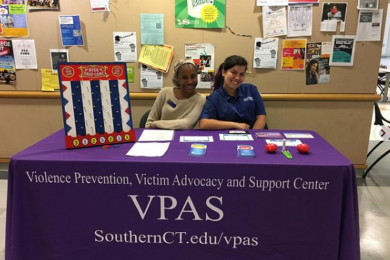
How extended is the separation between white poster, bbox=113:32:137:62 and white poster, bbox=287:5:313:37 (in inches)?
52.7

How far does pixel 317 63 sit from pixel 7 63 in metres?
2.80

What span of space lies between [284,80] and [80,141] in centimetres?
184

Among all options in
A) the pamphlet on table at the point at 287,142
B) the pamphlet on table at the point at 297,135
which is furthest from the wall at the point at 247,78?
the pamphlet on table at the point at 287,142

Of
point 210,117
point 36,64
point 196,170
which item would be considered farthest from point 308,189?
point 36,64

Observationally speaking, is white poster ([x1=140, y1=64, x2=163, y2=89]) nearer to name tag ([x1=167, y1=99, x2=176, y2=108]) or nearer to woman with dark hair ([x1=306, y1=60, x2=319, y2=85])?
name tag ([x1=167, y1=99, x2=176, y2=108])

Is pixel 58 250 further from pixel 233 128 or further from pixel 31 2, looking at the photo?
pixel 31 2

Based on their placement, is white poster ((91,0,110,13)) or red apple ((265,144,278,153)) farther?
white poster ((91,0,110,13))

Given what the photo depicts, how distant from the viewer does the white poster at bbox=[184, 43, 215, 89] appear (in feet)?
8.00

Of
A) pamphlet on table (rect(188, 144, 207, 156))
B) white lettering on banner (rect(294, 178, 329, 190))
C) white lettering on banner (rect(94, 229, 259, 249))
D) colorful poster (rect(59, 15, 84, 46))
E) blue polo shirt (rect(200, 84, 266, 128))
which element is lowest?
white lettering on banner (rect(94, 229, 259, 249))

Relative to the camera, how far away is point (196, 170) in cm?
116

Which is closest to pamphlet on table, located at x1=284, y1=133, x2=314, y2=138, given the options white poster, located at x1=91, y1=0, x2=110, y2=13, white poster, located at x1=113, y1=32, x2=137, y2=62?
white poster, located at x1=113, y1=32, x2=137, y2=62

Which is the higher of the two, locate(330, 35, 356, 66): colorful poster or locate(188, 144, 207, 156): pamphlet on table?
locate(330, 35, 356, 66): colorful poster

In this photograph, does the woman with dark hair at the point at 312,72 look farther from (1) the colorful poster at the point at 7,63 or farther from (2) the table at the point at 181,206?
(1) the colorful poster at the point at 7,63

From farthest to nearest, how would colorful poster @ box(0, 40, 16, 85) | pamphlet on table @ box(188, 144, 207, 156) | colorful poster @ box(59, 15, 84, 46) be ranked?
colorful poster @ box(0, 40, 16, 85)
colorful poster @ box(59, 15, 84, 46)
pamphlet on table @ box(188, 144, 207, 156)
